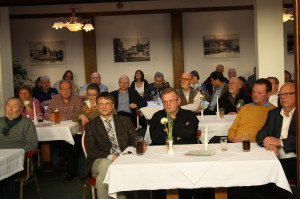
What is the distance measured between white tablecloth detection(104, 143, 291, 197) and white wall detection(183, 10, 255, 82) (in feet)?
30.1

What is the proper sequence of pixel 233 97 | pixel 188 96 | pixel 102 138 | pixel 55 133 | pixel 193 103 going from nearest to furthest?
pixel 102 138
pixel 55 133
pixel 233 97
pixel 193 103
pixel 188 96

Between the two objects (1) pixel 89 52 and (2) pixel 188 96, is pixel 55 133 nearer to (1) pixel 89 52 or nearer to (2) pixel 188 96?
(2) pixel 188 96

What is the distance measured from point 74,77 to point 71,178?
7.09 meters

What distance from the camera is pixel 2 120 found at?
169 inches

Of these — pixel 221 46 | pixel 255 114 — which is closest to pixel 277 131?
pixel 255 114

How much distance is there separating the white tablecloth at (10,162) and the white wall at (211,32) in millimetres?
8841

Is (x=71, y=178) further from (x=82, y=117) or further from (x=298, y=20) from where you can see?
(x=298, y=20)

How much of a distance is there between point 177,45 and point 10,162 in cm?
877

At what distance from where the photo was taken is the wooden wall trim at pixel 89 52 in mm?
11773

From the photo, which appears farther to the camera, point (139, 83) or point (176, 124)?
point (139, 83)

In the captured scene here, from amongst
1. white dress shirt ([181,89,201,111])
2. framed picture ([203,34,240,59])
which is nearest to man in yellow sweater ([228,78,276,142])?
white dress shirt ([181,89,201,111])

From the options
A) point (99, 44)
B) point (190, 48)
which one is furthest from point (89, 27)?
point (190, 48)

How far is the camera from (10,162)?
3.52 metres

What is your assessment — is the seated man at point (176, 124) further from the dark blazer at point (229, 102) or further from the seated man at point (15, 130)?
the dark blazer at point (229, 102)
